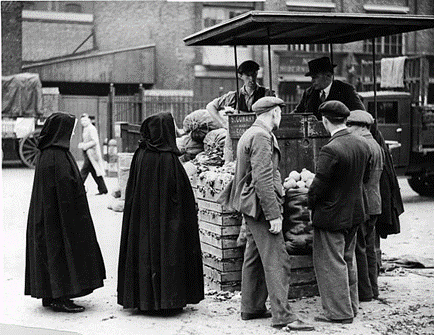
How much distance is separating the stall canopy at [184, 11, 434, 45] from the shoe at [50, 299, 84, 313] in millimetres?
3216

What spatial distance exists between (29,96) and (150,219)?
62.0 ft

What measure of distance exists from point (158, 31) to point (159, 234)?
22717mm

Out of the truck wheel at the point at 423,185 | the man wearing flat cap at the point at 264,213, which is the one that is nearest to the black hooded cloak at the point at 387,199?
the man wearing flat cap at the point at 264,213

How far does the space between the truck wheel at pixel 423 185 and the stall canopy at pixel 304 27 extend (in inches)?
301

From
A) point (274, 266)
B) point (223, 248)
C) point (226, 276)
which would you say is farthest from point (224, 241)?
point (274, 266)

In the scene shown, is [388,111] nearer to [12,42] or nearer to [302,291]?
[302,291]

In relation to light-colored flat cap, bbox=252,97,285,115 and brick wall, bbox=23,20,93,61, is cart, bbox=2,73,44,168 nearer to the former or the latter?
brick wall, bbox=23,20,93,61

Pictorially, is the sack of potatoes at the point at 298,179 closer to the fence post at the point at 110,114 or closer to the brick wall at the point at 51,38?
the fence post at the point at 110,114

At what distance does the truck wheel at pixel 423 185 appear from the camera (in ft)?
50.0

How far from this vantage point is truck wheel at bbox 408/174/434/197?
15.2 meters

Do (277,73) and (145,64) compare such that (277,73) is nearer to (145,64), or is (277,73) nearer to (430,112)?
(145,64)

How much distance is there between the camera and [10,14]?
81.9 feet

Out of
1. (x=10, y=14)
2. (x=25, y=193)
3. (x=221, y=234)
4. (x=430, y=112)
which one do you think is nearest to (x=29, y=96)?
(x=10, y=14)

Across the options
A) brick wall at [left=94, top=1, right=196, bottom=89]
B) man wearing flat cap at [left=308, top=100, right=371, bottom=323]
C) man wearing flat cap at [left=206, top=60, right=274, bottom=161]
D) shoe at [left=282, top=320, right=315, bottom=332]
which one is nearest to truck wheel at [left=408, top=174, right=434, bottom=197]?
man wearing flat cap at [left=206, top=60, right=274, bottom=161]
